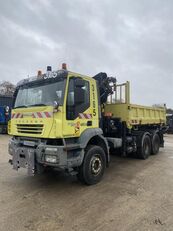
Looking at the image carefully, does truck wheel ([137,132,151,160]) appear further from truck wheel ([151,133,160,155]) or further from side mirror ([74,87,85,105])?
side mirror ([74,87,85,105])

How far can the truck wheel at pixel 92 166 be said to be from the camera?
486cm

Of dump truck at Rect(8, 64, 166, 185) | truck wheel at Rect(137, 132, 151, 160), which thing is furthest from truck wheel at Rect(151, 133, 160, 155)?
dump truck at Rect(8, 64, 166, 185)

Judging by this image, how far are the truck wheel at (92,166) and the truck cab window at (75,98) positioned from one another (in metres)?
0.96

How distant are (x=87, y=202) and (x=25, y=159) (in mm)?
1629

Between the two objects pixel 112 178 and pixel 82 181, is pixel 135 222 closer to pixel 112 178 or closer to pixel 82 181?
pixel 82 181

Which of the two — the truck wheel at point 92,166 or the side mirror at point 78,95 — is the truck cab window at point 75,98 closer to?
the side mirror at point 78,95

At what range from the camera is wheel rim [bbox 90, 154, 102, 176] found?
507cm

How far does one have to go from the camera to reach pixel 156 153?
30.2ft

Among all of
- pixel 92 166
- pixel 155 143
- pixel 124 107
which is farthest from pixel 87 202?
pixel 155 143

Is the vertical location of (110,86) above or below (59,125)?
above

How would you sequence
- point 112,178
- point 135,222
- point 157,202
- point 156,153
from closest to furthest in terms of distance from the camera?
point 135,222, point 157,202, point 112,178, point 156,153

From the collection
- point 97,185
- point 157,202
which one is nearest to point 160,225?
point 157,202

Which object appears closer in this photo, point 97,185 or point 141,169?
point 97,185

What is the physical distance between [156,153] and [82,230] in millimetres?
6775
